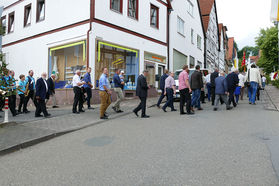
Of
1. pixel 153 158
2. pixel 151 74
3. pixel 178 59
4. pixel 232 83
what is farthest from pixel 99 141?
pixel 178 59

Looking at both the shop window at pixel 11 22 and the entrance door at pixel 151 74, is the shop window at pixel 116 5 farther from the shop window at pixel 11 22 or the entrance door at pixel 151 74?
the shop window at pixel 11 22

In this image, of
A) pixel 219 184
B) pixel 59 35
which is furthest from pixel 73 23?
pixel 219 184

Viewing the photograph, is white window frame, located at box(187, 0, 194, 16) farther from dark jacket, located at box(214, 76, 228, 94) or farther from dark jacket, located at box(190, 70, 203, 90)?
dark jacket, located at box(190, 70, 203, 90)

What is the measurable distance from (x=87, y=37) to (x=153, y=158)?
10.4m

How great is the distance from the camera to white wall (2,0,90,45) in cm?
1422

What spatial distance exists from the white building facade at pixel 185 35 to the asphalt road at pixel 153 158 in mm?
15446

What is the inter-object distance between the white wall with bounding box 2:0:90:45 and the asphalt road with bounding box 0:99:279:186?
9.34 meters

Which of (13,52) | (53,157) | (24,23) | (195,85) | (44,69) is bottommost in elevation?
(53,157)

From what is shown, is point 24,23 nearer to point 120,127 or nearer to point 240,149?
point 120,127

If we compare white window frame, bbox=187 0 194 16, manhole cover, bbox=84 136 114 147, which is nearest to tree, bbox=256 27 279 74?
white window frame, bbox=187 0 194 16

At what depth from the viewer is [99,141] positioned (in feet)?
19.1

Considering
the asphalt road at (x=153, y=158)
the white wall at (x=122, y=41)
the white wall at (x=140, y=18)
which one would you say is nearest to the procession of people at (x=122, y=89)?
the asphalt road at (x=153, y=158)

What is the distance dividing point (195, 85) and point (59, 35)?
9.38 meters

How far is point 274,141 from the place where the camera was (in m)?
5.23
